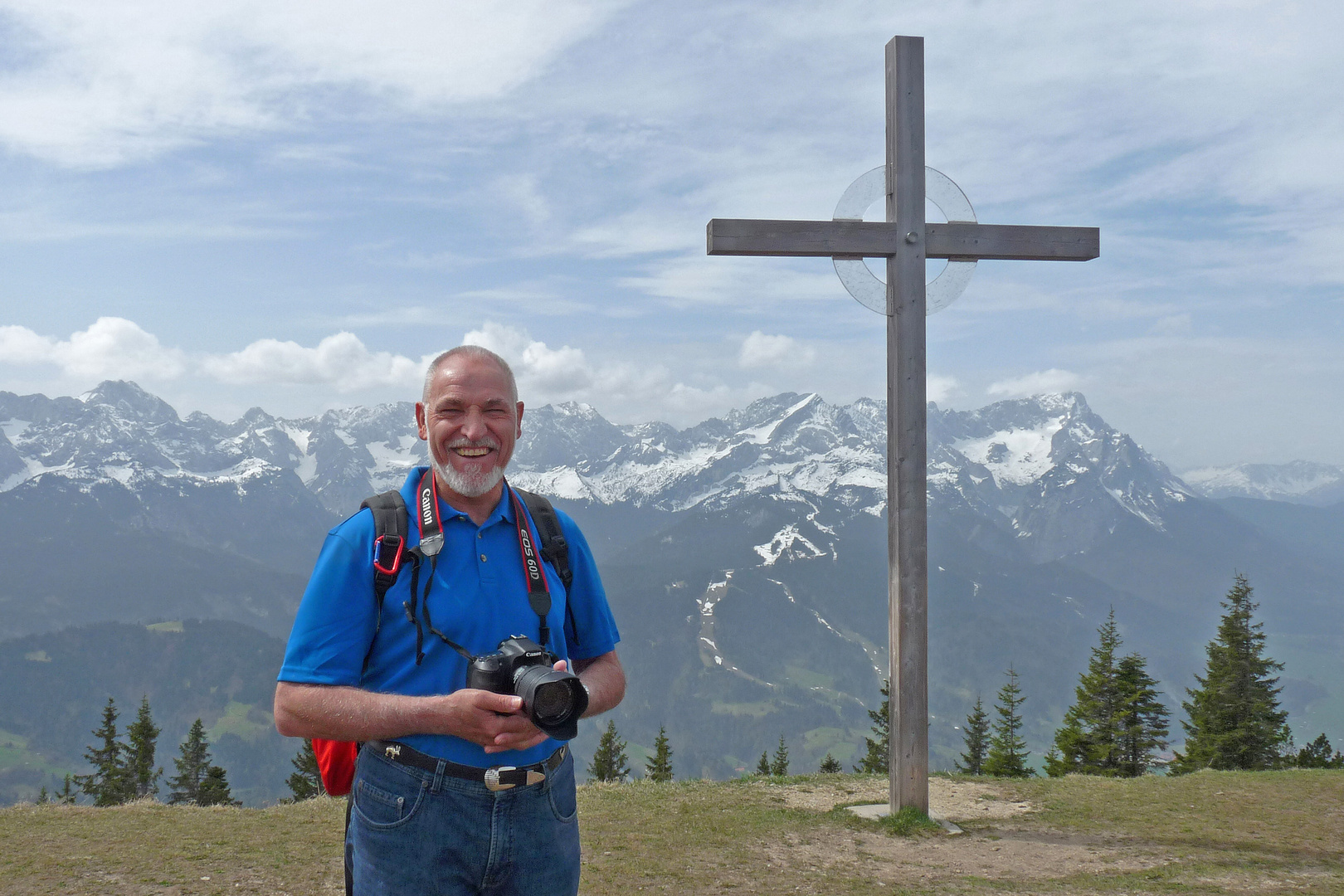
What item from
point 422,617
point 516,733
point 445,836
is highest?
point 422,617

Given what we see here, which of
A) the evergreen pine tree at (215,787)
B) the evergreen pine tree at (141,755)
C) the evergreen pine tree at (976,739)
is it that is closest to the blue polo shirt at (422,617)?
the evergreen pine tree at (215,787)

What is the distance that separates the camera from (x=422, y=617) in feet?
11.3

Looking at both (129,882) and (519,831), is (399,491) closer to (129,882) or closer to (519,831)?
(519,831)

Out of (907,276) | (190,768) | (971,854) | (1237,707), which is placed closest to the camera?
(971,854)

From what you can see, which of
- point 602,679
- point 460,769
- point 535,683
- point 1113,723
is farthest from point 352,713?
point 1113,723

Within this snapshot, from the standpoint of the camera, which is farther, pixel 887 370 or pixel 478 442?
pixel 887 370

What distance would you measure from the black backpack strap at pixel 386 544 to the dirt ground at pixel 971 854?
7032 mm

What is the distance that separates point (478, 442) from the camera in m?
3.69

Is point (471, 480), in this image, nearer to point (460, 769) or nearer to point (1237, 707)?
point (460, 769)

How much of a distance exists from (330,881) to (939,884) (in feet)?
19.3

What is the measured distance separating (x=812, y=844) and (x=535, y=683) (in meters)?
7.87

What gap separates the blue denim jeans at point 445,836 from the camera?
3365 millimetres

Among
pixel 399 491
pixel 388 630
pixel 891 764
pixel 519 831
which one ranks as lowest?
pixel 891 764

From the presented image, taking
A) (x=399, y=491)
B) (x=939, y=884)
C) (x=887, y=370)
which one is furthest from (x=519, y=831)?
(x=887, y=370)
